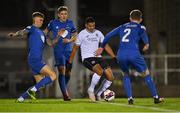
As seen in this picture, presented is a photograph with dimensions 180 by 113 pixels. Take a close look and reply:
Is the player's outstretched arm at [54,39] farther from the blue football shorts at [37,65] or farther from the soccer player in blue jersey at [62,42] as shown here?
the blue football shorts at [37,65]

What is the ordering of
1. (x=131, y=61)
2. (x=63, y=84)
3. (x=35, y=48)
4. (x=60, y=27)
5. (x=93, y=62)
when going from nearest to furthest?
(x=131, y=61), (x=35, y=48), (x=93, y=62), (x=60, y=27), (x=63, y=84)

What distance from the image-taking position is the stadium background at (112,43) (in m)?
23.5

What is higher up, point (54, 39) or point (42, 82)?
point (54, 39)

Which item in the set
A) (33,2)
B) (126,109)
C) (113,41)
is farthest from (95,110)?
(33,2)

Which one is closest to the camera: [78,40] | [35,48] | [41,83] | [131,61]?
[131,61]

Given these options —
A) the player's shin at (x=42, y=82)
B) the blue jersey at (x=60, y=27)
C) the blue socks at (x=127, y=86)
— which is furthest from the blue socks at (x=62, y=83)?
the blue socks at (x=127, y=86)

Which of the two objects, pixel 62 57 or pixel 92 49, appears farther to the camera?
pixel 62 57

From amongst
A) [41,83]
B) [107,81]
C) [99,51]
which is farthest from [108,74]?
Answer: [41,83]

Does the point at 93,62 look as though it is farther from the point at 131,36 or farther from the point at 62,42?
the point at 131,36

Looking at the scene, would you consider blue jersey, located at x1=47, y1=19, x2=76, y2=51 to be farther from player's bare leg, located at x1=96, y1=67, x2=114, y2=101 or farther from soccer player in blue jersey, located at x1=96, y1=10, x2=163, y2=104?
soccer player in blue jersey, located at x1=96, y1=10, x2=163, y2=104

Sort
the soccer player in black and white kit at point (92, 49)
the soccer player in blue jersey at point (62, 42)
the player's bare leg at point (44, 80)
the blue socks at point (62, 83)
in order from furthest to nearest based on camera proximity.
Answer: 1. the blue socks at point (62, 83)
2. the soccer player in blue jersey at point (62, 42)
3. the soccer player in black and white kit at point (92, 49)
4. the player's bare leg at point (44, 80)

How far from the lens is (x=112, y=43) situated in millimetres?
45000

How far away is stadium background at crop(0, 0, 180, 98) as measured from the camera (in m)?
23.5

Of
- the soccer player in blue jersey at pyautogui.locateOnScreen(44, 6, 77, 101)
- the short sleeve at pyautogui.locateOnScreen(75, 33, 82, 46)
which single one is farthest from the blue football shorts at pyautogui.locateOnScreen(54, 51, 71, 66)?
the short sleeve at pyautogui.locateOnScreen(75, 33, 82, 46)
